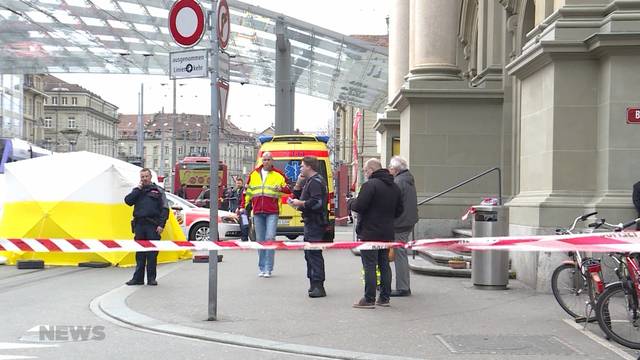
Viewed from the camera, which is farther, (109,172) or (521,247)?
(109,172)

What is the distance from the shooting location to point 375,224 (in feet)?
30.3

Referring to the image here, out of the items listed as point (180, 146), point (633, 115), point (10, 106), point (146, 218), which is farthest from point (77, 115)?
point (633, 115)

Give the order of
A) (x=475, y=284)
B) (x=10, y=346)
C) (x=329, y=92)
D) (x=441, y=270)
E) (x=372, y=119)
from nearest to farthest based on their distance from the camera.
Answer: (x=10, y=346)
(x=475, y=284)
(x=441, y=270)
(x=329, y=92)
(x=372, y=119)

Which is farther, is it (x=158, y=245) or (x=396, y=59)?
(x=396, y=59)

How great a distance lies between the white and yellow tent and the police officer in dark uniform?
278 cm

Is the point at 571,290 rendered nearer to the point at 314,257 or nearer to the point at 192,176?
the point at 314,257

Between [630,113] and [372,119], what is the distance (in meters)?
71.2

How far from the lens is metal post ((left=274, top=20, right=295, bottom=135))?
29.3 m

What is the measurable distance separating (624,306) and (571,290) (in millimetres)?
1287

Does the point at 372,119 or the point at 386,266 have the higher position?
the point at 372,119

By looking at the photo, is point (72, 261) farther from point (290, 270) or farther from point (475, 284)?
point (475, 284)

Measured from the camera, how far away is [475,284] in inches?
423

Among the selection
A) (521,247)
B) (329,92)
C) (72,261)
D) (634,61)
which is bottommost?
(72,261)

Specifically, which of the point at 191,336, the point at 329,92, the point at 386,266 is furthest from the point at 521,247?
the point at 329,92
